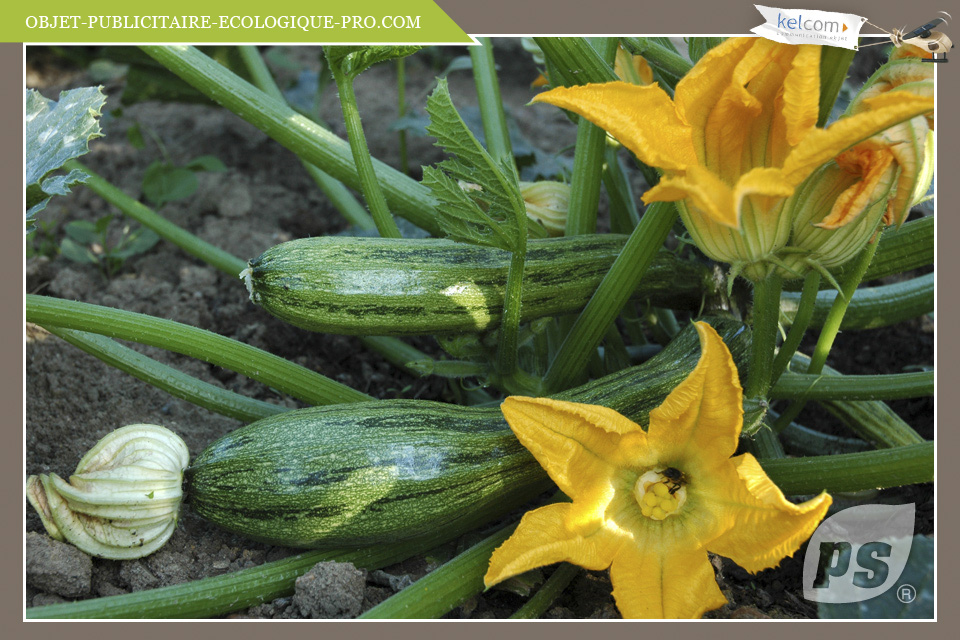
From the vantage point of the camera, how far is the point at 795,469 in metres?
1.79

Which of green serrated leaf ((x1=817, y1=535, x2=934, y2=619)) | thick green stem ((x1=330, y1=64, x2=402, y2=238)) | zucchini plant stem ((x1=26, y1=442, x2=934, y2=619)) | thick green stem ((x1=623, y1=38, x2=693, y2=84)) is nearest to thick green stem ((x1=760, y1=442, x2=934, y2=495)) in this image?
zucchini plant stem ((x1=26, y1=442, x2=934, y2=619))

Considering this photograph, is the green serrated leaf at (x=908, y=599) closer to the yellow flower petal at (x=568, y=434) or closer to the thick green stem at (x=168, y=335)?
the yellow flower petal at (x=568, y=434)

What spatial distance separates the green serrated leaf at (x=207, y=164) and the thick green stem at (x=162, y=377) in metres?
1.17

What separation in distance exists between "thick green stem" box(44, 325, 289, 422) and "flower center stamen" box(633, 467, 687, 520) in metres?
0.93

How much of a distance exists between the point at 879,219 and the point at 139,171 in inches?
104

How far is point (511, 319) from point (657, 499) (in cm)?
48

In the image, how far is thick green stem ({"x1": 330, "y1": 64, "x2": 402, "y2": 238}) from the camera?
1.95m

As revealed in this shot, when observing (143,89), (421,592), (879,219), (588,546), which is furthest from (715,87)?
(143,89)

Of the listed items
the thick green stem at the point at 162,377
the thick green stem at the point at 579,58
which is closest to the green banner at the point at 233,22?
the thick green stem at the point at 579,58

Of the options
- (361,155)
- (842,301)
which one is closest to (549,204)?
(361,155)

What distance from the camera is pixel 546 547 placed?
1.49m

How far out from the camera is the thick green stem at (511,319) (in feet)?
5.77

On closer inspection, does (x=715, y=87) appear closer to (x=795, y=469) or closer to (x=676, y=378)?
(x=676, y=378)

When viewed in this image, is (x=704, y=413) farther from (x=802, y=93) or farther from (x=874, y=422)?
(x=874, y=422)
